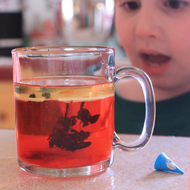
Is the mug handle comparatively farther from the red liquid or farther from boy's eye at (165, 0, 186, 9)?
boy's eye at (165, 0, 186, 9)

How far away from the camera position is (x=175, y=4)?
0.72 meters

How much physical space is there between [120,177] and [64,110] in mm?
105

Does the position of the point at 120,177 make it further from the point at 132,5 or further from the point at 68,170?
the point at 132,5

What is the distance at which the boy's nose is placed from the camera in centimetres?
73

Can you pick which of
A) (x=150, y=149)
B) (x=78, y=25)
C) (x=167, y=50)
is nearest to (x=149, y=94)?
(x=150, y=149)

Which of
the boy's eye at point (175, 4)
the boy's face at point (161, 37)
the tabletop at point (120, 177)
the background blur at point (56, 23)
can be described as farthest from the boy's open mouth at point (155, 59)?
the background blur at point (56, 23)

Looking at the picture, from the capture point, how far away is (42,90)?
0.34 m

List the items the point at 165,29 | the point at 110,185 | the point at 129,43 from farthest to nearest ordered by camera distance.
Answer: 1. the point at 129,43
2. the point at 165,29
3. the point at 110,185

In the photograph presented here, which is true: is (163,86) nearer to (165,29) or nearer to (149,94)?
(165,29)

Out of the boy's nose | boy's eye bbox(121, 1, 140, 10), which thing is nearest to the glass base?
the boy's nose

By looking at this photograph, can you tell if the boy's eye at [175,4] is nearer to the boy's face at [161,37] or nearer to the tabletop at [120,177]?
the boy's face at [161,37]

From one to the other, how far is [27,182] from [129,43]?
592mm

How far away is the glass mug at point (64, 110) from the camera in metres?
0.34

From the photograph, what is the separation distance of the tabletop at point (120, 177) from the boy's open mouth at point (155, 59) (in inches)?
15.2
